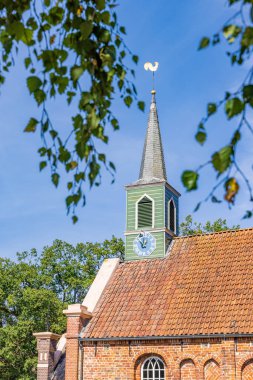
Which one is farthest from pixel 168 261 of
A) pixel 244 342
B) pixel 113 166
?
pixel 113 166

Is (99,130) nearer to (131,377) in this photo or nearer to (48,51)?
(48,51)

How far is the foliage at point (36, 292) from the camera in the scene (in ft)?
110

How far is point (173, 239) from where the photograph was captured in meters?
25.4

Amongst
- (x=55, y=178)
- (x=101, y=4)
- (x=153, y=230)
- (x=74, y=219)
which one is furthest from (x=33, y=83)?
(x=153, y=230)

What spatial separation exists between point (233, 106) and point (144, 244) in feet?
70.0

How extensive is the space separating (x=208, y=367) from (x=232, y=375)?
97 centimetres

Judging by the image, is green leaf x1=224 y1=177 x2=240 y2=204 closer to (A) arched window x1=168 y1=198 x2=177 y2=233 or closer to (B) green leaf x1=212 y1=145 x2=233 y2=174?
(B) green leaf x1=212 y1=145 x2=233 y2=174

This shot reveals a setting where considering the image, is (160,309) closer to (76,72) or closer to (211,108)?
(76,72)

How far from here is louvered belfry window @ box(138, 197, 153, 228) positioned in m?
25.4

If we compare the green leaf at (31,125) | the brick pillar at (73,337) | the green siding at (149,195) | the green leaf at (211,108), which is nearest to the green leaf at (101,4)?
Answer: the green leaf at (31,125)

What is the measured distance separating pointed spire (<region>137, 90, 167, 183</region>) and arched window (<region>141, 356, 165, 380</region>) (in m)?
8.04

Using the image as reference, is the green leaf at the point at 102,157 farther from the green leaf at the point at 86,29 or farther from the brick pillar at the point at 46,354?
the brick pillar at the point at 46,354

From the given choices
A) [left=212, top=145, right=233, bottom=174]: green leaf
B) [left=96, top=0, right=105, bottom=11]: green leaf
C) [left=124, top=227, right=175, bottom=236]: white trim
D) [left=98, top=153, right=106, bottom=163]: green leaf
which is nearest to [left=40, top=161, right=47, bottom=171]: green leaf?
[left=98, top=153, right=106, bottom=163]: green leaf

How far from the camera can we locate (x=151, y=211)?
25453mm
